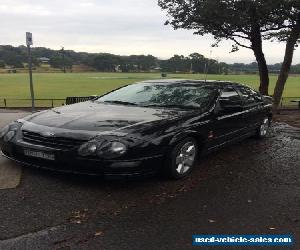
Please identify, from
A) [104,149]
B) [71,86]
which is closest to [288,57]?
[104,149]

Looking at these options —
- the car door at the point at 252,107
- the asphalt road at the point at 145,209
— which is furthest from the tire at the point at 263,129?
the asphalt road at the point at 145,209

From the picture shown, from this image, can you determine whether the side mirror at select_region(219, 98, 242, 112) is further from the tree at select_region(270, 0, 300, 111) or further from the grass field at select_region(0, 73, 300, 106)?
the grass field at select_region(0, 73, 300, 106)

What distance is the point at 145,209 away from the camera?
4.09 m

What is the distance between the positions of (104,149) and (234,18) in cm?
1034

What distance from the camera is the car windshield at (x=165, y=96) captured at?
5.78m

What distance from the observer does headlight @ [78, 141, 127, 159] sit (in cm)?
433

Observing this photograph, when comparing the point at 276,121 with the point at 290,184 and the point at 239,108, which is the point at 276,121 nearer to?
the point at 239,108

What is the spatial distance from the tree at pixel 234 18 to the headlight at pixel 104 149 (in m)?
9.74

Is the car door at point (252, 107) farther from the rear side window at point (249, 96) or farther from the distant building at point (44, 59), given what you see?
the distant building at point (44, 59)

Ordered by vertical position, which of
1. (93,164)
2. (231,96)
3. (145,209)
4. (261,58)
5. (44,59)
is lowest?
(44,59)

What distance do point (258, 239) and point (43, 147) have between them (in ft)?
8.42

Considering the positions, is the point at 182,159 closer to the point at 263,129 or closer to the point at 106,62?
the point at 263,129

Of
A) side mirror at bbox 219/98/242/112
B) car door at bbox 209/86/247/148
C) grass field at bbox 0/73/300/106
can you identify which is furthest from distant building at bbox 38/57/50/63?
side mirror at bbox 219/98/242/112

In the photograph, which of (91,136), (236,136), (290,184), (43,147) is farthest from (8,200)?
(236,136)
